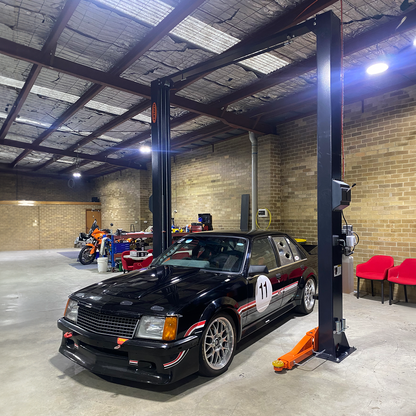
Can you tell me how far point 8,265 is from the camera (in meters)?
10.3

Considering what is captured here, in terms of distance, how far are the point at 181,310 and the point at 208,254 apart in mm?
1182

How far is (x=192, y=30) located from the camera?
4.23 m

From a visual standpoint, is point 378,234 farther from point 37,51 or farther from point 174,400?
point 37,51

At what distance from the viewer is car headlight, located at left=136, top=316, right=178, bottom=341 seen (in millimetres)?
2439

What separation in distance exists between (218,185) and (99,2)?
6.50 meters

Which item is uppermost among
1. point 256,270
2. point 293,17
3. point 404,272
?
point 293,17

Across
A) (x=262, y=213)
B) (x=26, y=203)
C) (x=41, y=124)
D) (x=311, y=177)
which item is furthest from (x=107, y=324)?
(x=26, y=203)

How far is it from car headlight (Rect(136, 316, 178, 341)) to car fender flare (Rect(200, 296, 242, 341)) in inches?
11.3

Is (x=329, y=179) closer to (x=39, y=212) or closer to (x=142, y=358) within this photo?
(x=142, y=358)

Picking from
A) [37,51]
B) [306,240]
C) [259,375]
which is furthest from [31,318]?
[306,240]

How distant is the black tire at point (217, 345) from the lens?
265 centimetres

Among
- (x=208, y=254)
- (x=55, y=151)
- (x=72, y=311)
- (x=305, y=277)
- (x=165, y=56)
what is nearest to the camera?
(x=72, y=311)

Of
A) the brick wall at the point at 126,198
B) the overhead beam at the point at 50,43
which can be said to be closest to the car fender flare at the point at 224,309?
the overhead beam at the point at 50,43

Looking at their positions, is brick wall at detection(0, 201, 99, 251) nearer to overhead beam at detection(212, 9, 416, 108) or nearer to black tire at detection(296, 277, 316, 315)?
overhead beam at detection(212, 9, 416, 108)
